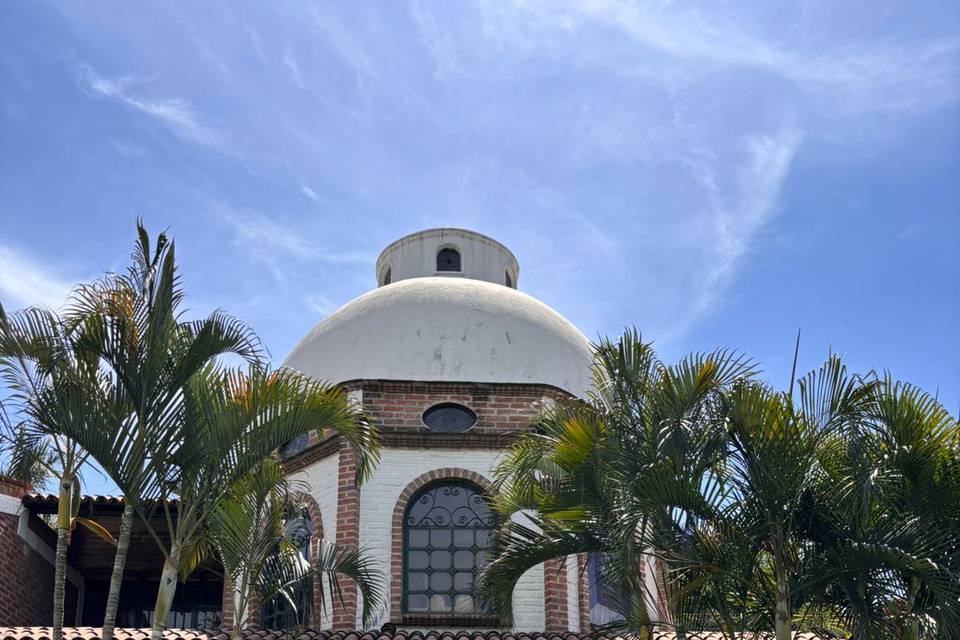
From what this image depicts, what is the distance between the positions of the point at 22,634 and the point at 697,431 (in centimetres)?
758

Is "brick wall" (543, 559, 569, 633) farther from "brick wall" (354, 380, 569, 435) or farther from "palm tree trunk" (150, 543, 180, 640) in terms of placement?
"palm tree trunk" (150, 543, 180, 640)

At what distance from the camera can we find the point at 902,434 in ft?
30.1

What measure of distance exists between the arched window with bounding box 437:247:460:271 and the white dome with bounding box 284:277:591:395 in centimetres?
181

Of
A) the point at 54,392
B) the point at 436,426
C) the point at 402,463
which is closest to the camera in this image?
the point at 54,392

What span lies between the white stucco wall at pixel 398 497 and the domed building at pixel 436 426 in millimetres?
15

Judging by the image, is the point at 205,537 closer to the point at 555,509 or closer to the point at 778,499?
the point at 555,509

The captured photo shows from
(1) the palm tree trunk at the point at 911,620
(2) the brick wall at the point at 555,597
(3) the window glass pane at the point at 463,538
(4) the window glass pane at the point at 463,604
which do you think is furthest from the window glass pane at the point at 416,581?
(1) the palm tree trunk at the point at 911,620

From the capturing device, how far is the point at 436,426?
15.4m

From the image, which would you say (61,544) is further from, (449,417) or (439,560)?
(449,417)

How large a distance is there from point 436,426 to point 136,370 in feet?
23.7

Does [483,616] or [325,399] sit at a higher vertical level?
[325,399]

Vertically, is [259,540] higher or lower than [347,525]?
lower

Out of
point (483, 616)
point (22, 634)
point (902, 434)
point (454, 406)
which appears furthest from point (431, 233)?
point (902, 434)

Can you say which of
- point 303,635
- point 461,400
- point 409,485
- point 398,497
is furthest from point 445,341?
point 303,635
